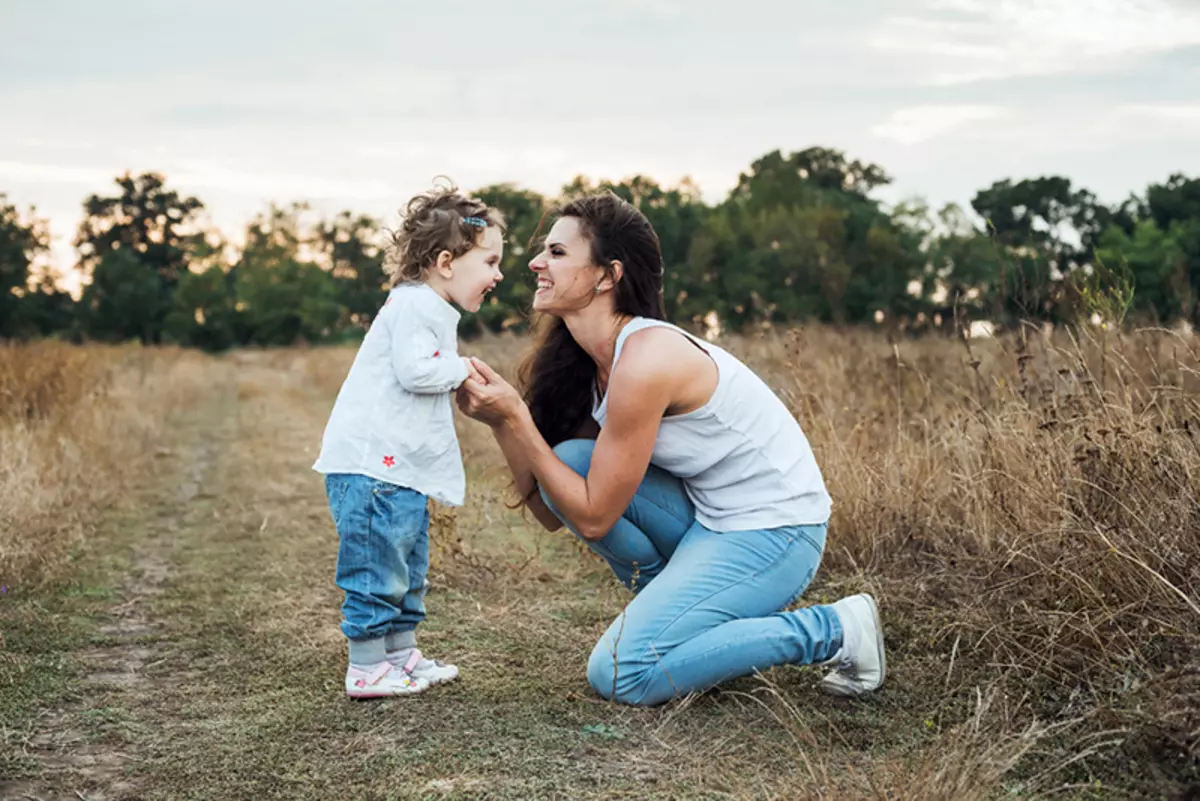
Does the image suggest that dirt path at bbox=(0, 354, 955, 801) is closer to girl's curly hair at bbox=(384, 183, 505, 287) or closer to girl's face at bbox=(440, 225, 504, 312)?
girl's face at bbox=(440, 225, 504, 312)

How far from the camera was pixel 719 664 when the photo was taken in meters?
3.08

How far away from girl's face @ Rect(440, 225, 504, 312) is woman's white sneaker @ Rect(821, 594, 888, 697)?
138cm

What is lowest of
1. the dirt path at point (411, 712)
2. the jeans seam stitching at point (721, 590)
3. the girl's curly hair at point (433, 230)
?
the dirt path at point (411, 712)

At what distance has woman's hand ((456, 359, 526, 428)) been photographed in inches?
126

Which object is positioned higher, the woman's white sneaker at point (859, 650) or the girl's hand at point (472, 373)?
the girl's hand at point (472, 373)

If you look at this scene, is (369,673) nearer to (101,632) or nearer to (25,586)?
(101,632)

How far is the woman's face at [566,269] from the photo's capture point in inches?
132

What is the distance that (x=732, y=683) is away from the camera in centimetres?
333

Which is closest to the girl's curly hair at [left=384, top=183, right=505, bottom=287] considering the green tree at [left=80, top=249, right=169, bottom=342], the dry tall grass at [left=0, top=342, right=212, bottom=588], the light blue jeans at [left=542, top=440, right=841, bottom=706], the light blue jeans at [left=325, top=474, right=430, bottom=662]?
the light blue jeans at [left=325, top=474, right=430, bottom=662]

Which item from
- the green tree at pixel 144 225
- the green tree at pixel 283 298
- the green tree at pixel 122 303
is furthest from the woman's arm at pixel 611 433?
the green tree at pixel 144 225

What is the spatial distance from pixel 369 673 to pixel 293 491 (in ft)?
14.1

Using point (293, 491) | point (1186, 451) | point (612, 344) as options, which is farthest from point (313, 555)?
point (1186, 451)

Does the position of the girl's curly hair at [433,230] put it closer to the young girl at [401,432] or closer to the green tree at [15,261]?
the young girl at [401,432]

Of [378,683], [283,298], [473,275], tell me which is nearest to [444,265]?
[473,275]
